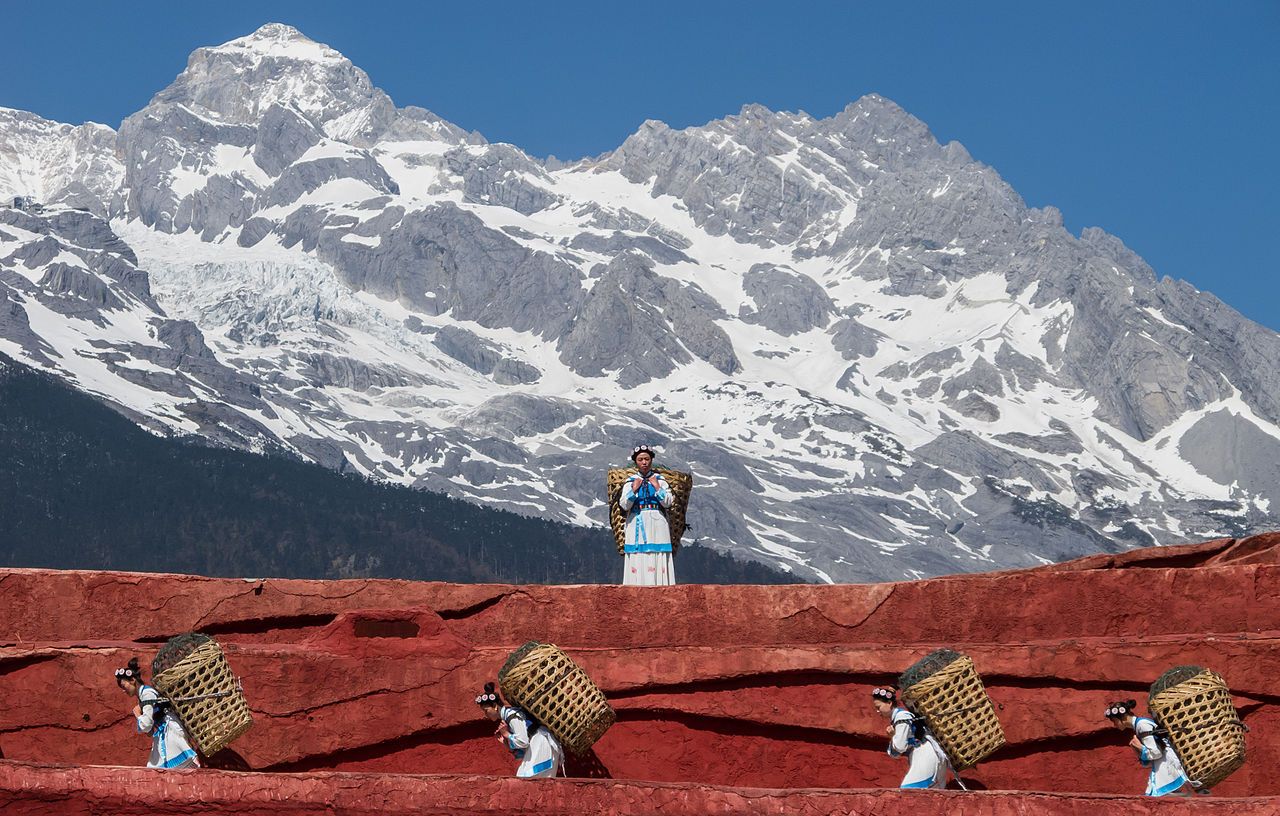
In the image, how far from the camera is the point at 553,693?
13.0 metres

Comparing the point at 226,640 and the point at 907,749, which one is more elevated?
the point at 226,640

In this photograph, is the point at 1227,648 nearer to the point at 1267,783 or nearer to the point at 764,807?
the point at 1267,783

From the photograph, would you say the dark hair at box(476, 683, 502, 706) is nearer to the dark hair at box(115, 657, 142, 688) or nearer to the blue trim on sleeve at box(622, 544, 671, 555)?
the dark hair at box(115, 657, 142, 688)

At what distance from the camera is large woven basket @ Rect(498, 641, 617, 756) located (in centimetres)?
1294

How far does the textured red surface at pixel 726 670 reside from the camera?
567 inches

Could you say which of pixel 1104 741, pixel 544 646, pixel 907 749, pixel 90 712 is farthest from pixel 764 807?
pixel 90 712

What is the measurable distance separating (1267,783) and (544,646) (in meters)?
5.95

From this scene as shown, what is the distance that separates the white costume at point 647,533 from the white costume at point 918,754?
6677 millimetres

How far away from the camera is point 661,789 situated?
11.4 m

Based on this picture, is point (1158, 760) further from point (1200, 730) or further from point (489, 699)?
point (489, 699)

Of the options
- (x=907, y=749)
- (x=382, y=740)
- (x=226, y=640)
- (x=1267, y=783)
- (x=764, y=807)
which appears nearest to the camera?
(x=764, y=807)

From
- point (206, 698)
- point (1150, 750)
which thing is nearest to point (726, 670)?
point (1150, 750)

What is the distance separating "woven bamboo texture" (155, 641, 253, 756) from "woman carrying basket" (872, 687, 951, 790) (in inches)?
191

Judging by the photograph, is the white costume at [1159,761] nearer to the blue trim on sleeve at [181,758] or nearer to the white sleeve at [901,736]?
the white sleeve at [901,736]
